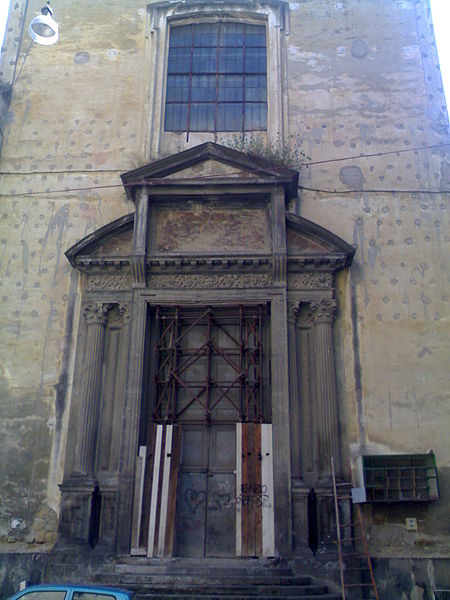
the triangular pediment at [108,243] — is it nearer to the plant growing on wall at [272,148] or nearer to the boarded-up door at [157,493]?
the plant growing on wall at [272,148]

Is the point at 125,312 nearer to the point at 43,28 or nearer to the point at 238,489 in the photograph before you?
the point at 238,489

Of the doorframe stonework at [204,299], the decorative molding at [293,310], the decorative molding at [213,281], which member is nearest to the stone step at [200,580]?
the doorframe stonework at [204,299]

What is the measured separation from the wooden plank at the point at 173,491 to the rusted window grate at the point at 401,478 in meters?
3.21

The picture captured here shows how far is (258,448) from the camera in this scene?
39.3ft

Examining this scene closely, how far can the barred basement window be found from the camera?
49.2 ft

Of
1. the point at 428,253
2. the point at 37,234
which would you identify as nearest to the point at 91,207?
the point at 37,234

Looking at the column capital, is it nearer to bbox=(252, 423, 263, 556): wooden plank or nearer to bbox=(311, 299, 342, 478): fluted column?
bbox=(311, 299, 342, 478): fluted column

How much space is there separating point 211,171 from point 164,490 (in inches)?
241

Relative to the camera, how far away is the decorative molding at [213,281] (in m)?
12.8

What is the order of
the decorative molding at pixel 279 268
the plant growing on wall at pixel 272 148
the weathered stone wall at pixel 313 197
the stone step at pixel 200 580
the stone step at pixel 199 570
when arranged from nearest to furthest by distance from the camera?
the stone step at pixel 200 580, the stone step at pixel 199 570, the weathered stone wall at pixel 313 197, the decorative molding at pixel 279 268, the plant growing on wall at pixel 272 148

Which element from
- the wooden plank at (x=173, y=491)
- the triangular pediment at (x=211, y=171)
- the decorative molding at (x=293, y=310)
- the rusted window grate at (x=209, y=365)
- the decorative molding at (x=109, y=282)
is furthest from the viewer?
the triangular pediment at (x=211, y=171)

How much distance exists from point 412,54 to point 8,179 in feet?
30.0

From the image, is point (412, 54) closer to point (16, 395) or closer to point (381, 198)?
point (381, 198)

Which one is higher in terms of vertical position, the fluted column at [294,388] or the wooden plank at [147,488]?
the fluted column at [294,388]
